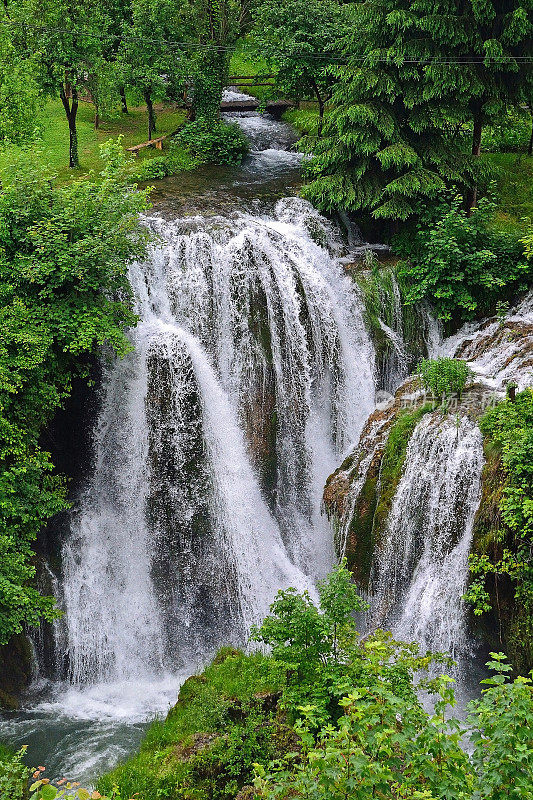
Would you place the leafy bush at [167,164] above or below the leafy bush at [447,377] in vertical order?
above

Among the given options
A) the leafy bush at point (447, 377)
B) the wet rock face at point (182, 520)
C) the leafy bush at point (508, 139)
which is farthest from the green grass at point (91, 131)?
the leafy bush at point (447, 377)

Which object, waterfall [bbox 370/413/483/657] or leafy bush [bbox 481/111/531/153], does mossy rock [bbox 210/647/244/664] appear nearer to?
waterfall [bbox 370/413/483/657]

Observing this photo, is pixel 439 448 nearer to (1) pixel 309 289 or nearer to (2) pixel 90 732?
(1) pixel 309 289

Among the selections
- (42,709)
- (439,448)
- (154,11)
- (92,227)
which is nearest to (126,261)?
(92,227)

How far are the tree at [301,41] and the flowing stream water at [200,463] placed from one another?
7.04 meters

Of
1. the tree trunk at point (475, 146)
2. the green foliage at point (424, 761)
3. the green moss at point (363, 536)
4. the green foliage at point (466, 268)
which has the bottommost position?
the green moss at point (363, 536)

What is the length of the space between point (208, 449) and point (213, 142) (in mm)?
10886

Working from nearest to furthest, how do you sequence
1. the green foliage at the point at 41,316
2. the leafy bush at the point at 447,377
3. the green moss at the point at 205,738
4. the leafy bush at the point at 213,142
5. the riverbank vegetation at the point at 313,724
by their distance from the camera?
the riverbank vegetation at the point at 313,724
the green moss at the point at 205,738
the green foliage at the point at 41,316
the leafy bush at the point at 447,377
the leafy bush at the point at 213,142

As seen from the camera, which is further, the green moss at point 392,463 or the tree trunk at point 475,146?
the tree trunk at point 475,146

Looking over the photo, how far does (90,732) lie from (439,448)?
7017mm

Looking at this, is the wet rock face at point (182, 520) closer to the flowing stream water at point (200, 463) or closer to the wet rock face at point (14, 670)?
the flowing stream water at point (200, 463)

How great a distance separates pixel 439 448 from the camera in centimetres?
1179

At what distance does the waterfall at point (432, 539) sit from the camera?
11.1 metres

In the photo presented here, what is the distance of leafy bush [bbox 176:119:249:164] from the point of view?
20.7 m
